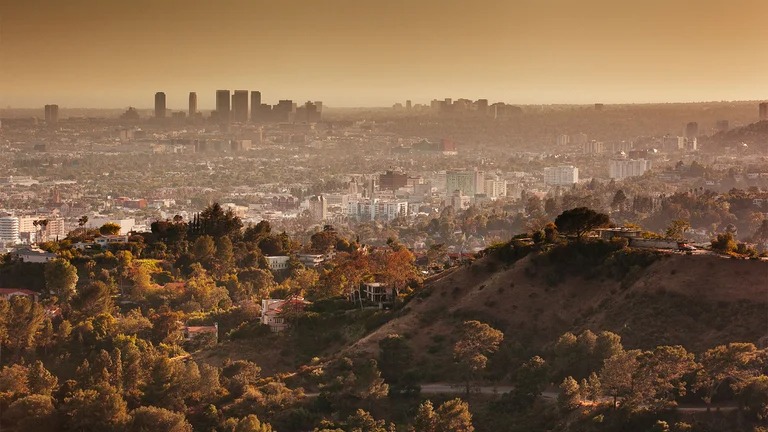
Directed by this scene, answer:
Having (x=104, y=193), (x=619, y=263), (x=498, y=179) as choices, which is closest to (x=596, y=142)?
(x=498, y=179)

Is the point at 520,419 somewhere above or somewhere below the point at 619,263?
below

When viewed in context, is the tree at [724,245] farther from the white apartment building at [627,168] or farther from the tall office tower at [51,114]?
the tall office tower at [51,114]

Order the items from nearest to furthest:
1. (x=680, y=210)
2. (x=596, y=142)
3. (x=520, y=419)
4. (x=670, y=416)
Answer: (x=670, y=416) → (x=520, y=419) → (x=680, y=210) → (x=596, y=142)

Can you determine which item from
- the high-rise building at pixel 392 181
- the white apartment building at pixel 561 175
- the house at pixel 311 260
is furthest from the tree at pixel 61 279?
the white apartment building at pixel 561 175

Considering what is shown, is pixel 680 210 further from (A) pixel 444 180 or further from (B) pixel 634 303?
(A) pixel 444 180

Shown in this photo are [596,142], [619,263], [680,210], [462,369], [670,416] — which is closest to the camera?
[670,416]
